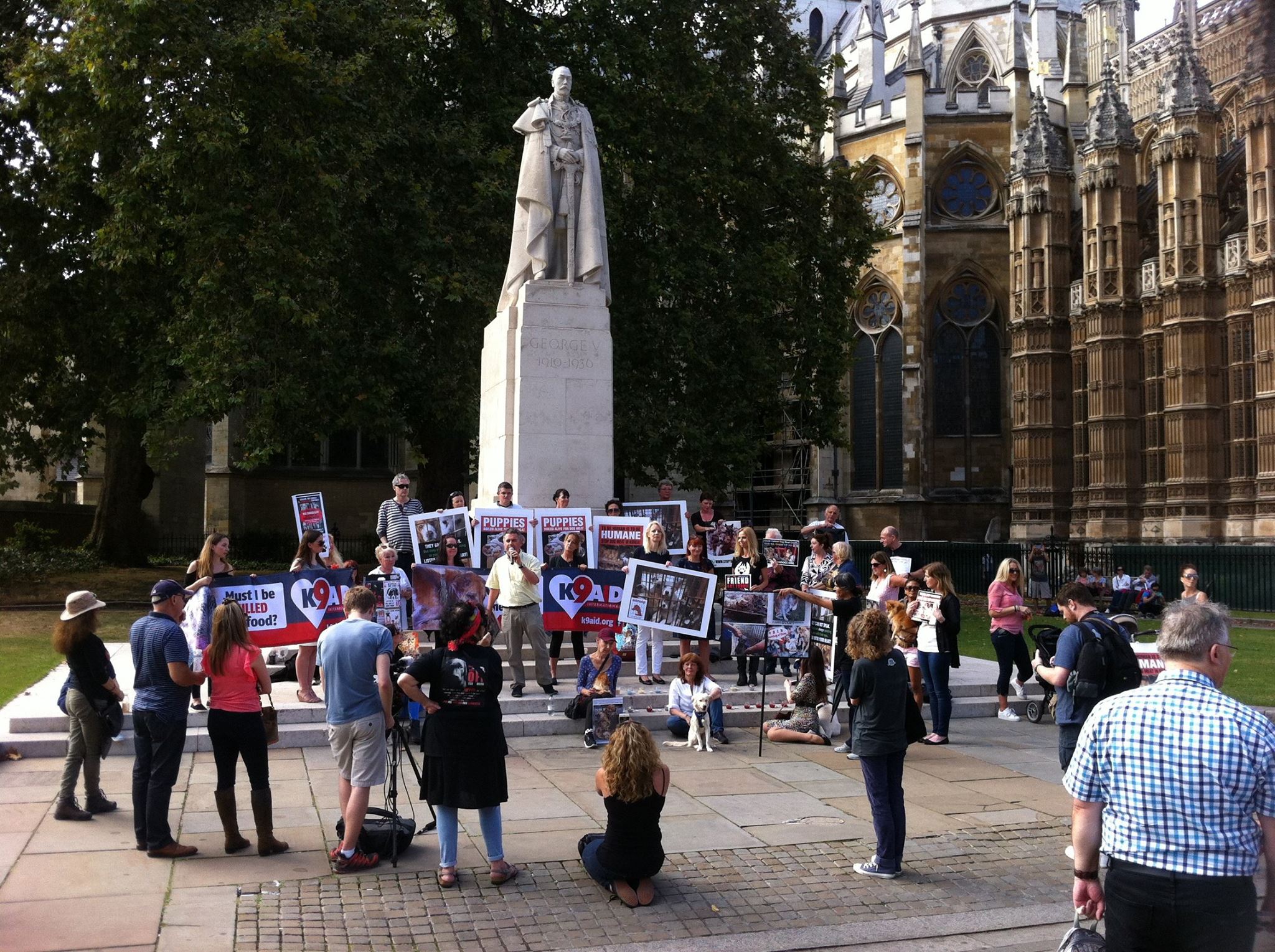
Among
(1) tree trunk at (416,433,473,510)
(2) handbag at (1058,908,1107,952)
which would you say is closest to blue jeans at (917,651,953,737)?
(2) handbag at (1058,908,1107,952)

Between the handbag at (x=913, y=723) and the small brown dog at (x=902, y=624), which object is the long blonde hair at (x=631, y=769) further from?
the small brown dog at (x=902, y=624)

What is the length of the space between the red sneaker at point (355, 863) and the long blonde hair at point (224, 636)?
52.0 inches

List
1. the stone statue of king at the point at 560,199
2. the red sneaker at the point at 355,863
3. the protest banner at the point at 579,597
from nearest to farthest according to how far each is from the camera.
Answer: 1. the red sneaker at the point at 355,863
2. the protest banner at the point at 579,597
3. the stone statue of king at the point at 560,199

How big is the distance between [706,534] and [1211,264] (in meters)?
28.3

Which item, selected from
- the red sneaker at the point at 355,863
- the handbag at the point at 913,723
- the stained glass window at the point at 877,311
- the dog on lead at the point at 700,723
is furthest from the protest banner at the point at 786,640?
the stained glass window at the point at 877,311

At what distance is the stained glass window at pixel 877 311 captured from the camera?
149 feet

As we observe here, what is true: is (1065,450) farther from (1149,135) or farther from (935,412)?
(1149,135)

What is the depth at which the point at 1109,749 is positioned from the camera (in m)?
3.86

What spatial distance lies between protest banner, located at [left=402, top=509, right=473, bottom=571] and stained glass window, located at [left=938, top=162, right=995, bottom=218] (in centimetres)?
3568

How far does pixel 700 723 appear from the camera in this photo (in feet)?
36.3

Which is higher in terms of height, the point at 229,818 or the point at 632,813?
the point at 632,813

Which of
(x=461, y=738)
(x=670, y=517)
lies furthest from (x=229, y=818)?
(x=670, y=517)

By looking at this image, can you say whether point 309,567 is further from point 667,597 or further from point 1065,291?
point 1065,291

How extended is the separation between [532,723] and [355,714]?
14.8ft
